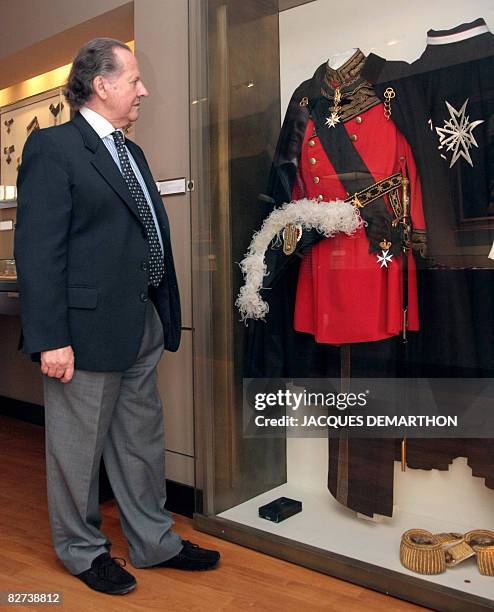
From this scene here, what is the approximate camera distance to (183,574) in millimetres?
1925

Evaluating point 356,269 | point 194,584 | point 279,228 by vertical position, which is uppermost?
point 279,228

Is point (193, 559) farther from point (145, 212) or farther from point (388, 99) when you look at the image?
point (388, 99)

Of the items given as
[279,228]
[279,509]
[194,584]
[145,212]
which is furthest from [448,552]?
[145,212]

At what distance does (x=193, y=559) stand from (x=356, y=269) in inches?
40.0

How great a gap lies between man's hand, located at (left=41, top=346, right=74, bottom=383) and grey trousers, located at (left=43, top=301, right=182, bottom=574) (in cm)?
5

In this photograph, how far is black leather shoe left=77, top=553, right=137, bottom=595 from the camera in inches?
70.7

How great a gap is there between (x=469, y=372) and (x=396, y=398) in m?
0.24

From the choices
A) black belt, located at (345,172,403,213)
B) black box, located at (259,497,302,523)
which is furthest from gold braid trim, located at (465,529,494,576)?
black belt, located at (345,172,403,213)

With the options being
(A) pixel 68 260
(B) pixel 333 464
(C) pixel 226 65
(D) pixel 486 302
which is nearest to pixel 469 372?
(D) pixel 486 302

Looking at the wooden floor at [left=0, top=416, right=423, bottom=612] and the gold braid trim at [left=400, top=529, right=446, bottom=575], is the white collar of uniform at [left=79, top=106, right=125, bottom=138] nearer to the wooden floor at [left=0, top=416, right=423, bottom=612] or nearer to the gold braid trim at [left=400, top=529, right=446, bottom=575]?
the wooden floor at [left=0, top=416, right=423, bottom=612]

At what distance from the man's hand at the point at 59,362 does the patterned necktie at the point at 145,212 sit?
331mm

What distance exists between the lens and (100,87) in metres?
1.81

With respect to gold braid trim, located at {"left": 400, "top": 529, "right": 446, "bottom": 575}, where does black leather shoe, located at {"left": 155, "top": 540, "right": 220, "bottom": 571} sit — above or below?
below

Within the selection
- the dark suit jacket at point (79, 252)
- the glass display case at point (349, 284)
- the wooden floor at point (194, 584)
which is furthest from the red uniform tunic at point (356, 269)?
the wooden floor at point (194, 584)
